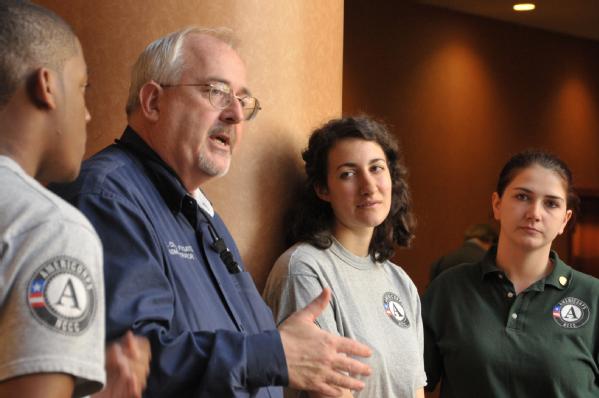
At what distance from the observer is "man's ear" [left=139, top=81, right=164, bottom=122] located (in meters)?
2.03

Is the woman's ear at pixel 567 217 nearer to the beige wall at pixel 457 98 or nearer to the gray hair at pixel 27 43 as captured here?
the gray hair at pixel 27 43

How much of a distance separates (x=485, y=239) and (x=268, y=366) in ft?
15.6

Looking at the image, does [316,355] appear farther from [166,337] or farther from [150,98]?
[150,98]

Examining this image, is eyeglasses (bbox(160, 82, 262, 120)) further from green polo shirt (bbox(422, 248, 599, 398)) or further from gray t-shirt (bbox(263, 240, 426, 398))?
green polo shirt (bbox(422, 248, 599, 398))

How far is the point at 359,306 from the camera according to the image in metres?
2.41

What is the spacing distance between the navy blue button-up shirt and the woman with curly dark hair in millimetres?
490

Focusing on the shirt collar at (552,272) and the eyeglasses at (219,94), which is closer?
the eyeglasses at (219,94)

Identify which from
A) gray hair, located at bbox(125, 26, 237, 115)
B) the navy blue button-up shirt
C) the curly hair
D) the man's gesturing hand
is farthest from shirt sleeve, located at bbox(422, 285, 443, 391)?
gray hair, located at bbox(125, 26, 237, 115)

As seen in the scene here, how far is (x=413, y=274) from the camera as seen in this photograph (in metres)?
7.23

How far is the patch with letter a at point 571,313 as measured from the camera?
108 inches

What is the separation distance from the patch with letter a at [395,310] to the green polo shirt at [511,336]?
0.31 metres

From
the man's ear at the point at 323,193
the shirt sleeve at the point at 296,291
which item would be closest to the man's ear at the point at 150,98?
the shirt sleeve at the point at 296,291

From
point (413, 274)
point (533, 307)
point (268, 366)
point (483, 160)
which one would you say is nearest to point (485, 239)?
point (413, 274)

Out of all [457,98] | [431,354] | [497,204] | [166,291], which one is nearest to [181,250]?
[166,291]
